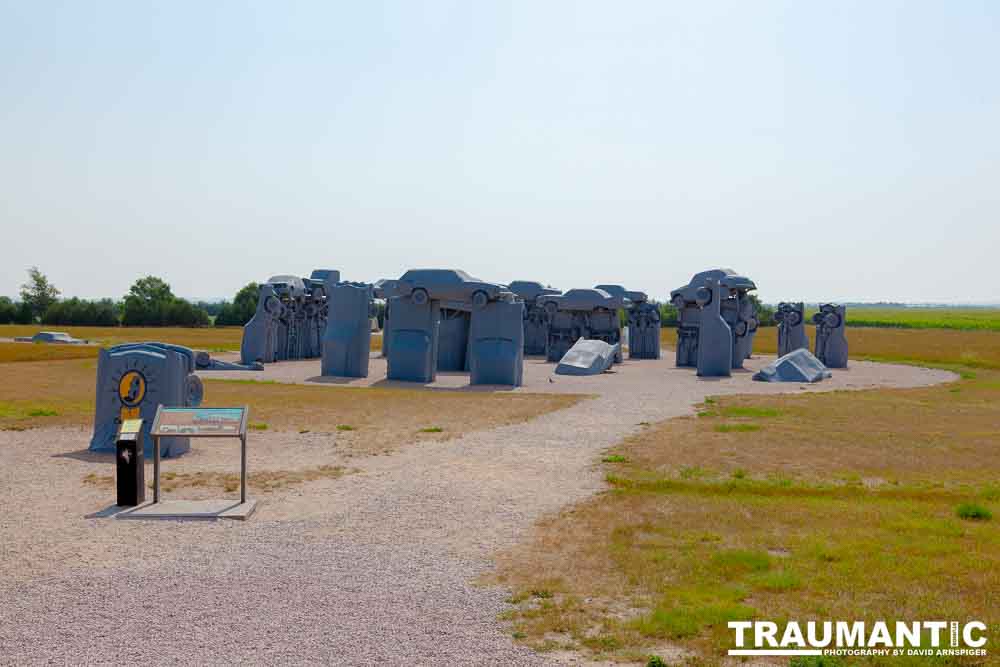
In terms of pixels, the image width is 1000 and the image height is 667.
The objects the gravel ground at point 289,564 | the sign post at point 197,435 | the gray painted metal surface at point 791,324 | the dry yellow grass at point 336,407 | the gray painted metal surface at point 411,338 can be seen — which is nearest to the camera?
the gravel ground at point 289,564

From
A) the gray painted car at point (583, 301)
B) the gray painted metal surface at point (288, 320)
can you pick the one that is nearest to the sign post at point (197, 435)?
the gray painted metal surface at point (288, 320)

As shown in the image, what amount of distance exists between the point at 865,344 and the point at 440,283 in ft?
Answer: 154

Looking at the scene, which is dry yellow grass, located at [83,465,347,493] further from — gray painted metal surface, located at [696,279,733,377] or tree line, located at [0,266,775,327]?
tree line, located at [0,266,775,327]

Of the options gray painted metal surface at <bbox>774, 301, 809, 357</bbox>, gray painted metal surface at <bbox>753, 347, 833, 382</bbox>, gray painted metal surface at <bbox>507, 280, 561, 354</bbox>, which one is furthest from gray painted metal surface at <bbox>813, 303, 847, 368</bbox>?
gray painted metal surface at <bbox>507, 280, 561, 354</bbox>

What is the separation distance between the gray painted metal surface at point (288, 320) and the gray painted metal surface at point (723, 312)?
16665mm

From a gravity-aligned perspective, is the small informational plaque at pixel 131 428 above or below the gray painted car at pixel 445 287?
below

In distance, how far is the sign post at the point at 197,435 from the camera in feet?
33.2

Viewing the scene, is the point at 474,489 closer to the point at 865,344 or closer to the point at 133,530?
the point at 133,530

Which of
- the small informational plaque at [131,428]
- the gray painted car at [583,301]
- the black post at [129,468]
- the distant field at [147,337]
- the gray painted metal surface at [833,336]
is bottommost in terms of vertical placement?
the distant field at [147,337]

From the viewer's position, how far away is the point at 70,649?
20.0 feet

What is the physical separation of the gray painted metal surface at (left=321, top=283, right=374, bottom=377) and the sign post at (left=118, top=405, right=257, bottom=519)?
19.7 meters

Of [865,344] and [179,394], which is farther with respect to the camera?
[865,344]

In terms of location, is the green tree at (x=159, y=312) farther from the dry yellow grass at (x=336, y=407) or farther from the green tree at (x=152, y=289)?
the dry yellow grass at (x=336, y=407)

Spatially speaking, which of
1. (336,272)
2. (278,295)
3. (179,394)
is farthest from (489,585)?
(336,272)
